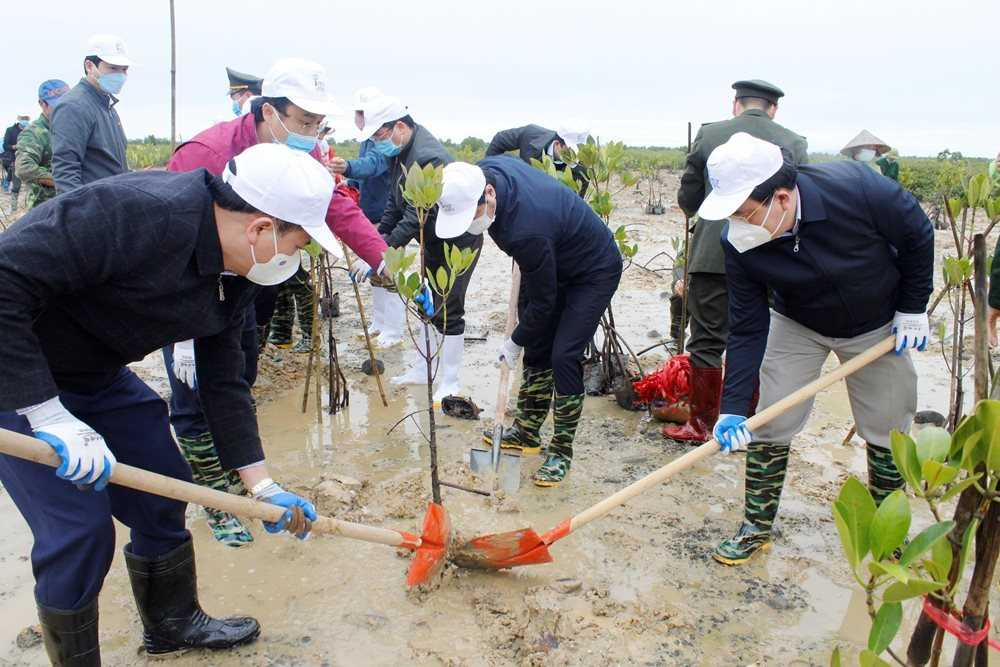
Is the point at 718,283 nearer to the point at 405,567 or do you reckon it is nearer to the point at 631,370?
the point at 631,370

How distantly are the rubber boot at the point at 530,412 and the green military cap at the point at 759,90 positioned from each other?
7.19ft

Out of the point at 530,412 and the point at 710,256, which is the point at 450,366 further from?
the point at 710,256

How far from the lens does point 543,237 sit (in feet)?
12.2

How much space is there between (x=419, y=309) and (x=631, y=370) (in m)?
2.84

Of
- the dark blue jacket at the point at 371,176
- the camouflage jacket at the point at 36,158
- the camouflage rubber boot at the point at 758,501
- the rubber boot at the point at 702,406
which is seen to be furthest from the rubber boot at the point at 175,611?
the camouflage jacket at the point at 36,158

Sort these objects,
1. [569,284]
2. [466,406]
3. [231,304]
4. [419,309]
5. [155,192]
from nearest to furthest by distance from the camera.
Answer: [155,192] → [231,304] → [419,309] → [569,284] → [466,406]

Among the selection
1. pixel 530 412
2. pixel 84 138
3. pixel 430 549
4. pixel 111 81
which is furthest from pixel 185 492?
pixel 111 81

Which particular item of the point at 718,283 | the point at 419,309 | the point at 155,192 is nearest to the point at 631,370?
the point at 718,283

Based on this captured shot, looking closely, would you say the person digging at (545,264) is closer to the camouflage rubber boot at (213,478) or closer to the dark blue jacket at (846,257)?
the dark blue jacket at (846,257)

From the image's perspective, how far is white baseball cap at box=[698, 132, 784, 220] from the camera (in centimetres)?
284

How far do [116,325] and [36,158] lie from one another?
4.52m

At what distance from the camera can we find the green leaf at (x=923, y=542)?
53.4 inches

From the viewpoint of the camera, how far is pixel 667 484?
4.31 m

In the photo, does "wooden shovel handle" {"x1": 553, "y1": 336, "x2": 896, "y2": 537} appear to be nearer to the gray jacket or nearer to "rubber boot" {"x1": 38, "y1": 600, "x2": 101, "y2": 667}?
"rubber boot" {"x1": 38, "y1": 600, "x2": 101, "y2": 667}
